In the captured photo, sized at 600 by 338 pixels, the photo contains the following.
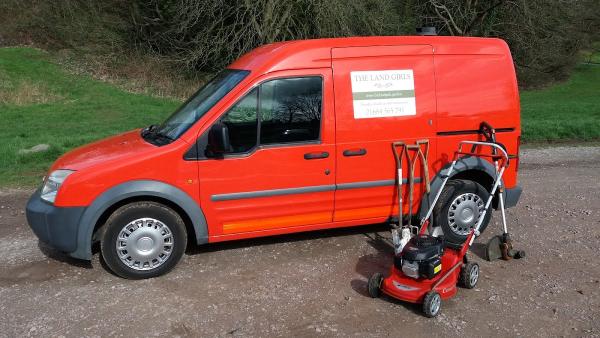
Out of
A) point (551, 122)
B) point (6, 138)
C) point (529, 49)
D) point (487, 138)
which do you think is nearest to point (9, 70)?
point (6, 138)

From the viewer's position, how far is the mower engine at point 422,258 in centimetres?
433

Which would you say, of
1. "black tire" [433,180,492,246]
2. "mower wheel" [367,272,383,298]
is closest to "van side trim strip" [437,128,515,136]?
"black tire" [433,180,492,246]

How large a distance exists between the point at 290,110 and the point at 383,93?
100 centimetres

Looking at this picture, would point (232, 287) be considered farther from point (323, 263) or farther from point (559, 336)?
point (559, 336)

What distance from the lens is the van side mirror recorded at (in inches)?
189

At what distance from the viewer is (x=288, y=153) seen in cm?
518

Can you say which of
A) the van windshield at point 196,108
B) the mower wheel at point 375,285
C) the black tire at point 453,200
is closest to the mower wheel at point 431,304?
the mower wheel at point 375,285

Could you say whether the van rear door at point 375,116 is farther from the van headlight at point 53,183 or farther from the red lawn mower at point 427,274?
the van headlight at point 53,183

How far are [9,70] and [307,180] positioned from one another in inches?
875

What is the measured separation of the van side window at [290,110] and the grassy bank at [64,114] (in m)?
5.29

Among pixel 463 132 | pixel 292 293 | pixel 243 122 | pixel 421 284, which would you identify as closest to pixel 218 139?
pixel 243 122

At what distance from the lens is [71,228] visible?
188 inches

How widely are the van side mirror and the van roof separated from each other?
74cm

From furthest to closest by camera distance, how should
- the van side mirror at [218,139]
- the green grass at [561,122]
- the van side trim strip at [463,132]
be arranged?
the green grass at [561,122] → the van side trim strip at [463,132] → the van side mirror at [218,139]
